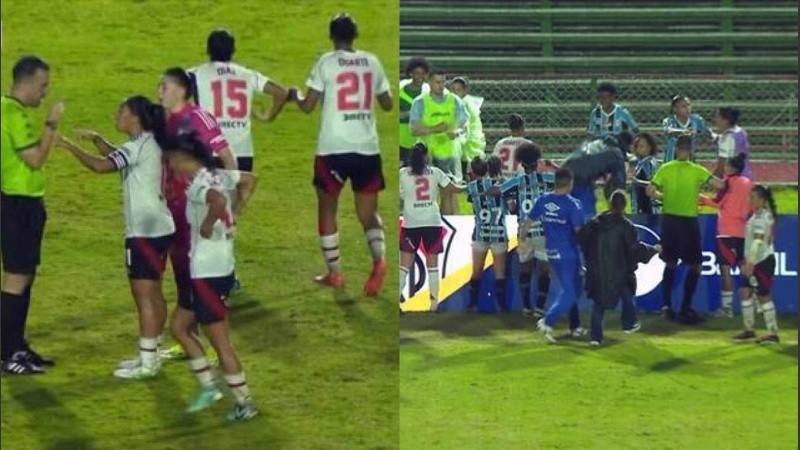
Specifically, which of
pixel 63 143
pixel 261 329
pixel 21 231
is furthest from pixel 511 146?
pixel 21 231

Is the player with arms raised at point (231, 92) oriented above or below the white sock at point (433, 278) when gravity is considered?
above

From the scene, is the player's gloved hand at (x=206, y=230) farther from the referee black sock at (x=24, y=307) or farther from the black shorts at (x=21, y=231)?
the referee black sock at (x=24, y=307)

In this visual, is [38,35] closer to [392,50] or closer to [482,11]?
[392,50]

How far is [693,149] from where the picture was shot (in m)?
9.23

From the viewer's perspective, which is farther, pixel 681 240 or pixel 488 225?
pixel 681 240

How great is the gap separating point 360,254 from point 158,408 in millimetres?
1198

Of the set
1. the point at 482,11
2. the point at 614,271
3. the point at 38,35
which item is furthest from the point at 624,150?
the point at 482,11

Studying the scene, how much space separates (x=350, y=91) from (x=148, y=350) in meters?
1.47

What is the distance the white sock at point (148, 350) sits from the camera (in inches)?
283

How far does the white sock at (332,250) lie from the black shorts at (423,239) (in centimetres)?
93

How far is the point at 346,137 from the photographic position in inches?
289

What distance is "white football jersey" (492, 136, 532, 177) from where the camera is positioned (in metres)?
8.70

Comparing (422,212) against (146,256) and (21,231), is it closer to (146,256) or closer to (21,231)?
(146,256)

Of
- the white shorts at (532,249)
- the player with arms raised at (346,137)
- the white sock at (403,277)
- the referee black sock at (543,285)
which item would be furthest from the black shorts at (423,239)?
the player with arms raised at (346,137)
